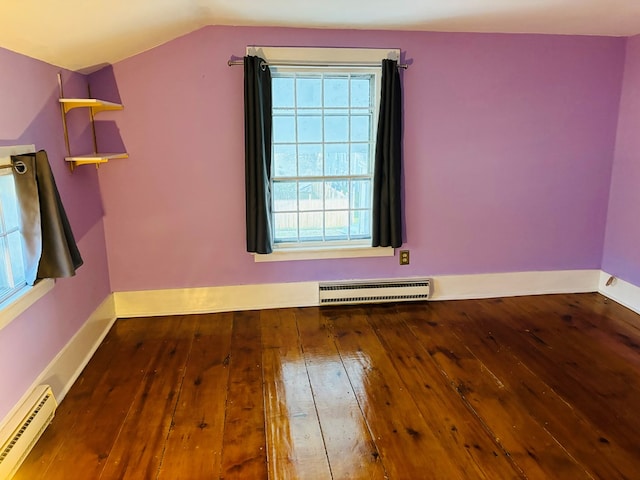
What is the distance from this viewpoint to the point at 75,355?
2.93 metres

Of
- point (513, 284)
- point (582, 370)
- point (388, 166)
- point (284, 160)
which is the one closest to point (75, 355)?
point (284, 160)

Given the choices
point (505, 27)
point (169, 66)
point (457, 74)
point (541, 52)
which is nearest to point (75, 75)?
point (169, 66)

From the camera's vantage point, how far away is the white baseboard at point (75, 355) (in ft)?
8.36

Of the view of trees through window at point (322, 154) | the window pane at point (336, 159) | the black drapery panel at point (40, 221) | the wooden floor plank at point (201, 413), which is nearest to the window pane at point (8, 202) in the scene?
the black drapery panel at point (40, 221)

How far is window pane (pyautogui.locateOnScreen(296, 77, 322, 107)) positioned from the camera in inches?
146

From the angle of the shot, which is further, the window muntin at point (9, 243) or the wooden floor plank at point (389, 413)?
the window muntin at point (9, 243)

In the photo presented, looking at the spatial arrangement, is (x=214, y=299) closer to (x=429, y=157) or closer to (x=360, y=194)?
(x=360, y=194)

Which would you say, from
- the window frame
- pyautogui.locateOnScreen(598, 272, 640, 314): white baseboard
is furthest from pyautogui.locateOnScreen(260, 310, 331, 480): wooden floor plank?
pyautogui.locateOnScreen(598, 272, 640, 314): white baseboard

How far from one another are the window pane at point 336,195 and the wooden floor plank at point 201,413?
1313 millimetres

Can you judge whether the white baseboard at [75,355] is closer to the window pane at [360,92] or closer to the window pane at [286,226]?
the window pane at [286,226]

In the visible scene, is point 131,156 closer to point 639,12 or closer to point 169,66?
point 169,66

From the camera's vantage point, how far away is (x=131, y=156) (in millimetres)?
3568

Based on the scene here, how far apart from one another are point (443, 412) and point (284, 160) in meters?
2.25

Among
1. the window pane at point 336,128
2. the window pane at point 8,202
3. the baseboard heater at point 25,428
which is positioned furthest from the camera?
the window pane at point 336,128
